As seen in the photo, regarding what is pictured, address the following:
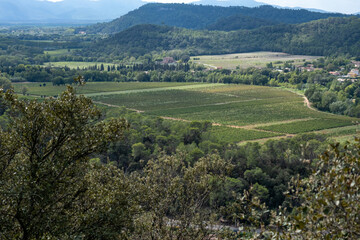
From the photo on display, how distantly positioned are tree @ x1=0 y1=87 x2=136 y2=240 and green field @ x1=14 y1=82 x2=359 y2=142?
58163 millimetres

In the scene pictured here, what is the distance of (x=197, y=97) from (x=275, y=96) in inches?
1042

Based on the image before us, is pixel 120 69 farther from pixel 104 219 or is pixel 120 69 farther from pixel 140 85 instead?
pixel 104 219

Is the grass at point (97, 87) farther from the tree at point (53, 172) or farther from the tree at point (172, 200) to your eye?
the tree at point (53, 172)

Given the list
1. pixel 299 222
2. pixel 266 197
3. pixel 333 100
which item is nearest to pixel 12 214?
pixel 299 222

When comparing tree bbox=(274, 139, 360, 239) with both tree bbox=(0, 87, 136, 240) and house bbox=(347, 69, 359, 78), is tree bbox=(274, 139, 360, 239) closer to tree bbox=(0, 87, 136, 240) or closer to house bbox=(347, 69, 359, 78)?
tree bbox=(0, 87, 136, 240)

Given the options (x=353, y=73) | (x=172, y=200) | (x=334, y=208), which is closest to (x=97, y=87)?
(x=353, y=73)

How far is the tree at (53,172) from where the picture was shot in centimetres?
1271

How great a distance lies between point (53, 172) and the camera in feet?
43.3

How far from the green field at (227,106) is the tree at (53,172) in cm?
5816

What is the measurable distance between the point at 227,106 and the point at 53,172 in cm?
10518

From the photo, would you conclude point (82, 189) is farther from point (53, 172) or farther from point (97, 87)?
point (97, 87)

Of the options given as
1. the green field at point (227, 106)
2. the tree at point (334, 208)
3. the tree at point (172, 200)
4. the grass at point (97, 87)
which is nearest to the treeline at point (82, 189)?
the tree at point (334, 208)

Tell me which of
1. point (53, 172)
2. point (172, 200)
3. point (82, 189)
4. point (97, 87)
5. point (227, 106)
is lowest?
point (227, 106)

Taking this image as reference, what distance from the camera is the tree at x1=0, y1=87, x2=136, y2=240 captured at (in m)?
12.7
